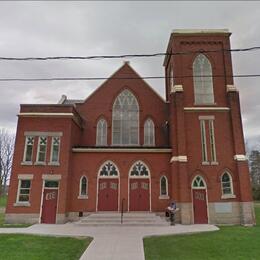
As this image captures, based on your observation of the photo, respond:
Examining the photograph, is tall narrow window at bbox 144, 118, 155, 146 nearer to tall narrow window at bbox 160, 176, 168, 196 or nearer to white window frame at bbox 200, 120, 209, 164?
tall narrow window at bbox 160, 176, 168, 196

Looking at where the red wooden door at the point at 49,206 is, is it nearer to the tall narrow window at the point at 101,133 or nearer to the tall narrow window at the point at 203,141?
the tall narrow window at the point at 101,133

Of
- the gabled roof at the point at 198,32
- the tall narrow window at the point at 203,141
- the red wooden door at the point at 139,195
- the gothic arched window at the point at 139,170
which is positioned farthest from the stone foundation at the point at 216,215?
the gabled roof at the point at 198,32

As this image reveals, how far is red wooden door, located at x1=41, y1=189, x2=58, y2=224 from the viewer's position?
20125 millimetres

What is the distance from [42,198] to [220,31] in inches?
826

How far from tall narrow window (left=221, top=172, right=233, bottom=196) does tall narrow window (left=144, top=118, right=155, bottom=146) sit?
7.37 metres

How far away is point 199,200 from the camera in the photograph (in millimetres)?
20734

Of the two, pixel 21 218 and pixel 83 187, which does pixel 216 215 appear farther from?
pixel 21 218

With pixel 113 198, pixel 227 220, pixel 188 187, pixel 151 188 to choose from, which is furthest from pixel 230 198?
pixel 113 198

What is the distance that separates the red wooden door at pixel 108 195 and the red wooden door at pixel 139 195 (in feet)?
4.12

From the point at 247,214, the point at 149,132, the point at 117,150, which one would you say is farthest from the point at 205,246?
the point at 149,132

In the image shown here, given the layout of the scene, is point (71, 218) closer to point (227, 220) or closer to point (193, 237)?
point (193, 237)

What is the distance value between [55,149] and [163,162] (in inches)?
355

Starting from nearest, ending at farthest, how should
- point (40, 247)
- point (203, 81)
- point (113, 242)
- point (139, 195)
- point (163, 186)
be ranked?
point (40, 247)
point (113, 242)
point (139, 195)
point (163, 186)
point (203, 81)

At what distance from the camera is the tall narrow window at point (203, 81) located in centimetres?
2320
